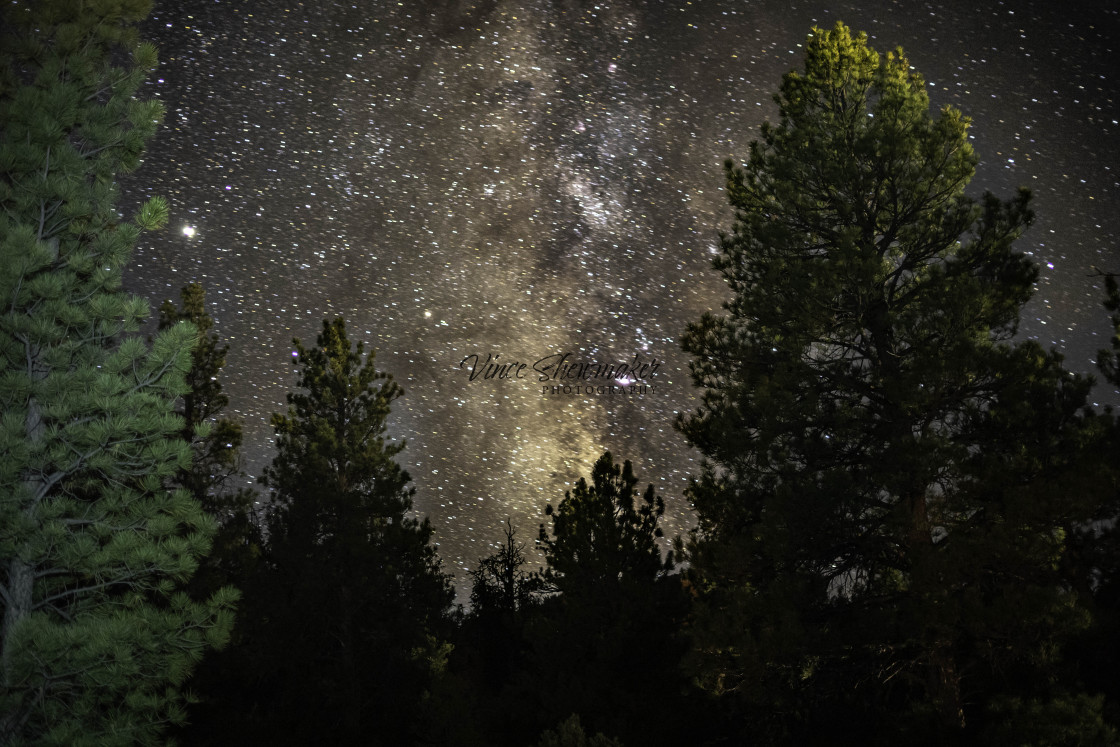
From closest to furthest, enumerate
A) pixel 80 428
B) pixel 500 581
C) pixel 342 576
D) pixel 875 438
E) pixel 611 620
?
pixel 80 428 < pixel 875 438 < pixel 611 620 < pixel 342 576 < pixel 500 581

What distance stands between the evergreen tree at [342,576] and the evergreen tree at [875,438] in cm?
975

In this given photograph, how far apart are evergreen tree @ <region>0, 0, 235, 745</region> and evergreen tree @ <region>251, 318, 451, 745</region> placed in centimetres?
968

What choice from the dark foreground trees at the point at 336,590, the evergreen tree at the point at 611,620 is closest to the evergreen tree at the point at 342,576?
the dark foreground trees at the point at 336,590

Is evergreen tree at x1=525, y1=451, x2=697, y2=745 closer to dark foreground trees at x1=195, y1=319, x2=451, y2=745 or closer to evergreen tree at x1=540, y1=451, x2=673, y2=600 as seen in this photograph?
evergreen tree at x1=540, y1=451, x2=673, y2=600

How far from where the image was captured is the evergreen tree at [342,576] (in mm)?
17281

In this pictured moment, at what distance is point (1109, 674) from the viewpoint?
7758 mm

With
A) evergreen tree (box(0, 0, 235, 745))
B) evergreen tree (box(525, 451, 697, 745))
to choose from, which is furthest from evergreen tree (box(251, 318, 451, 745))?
evergreen tree (box(0, 0, 235, 745))

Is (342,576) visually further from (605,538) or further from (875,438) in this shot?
(875,438)

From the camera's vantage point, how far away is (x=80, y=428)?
7.64 meters

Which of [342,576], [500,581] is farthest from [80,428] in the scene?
[500,581]

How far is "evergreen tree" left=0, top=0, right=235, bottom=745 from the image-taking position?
7.12 meters

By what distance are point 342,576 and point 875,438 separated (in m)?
12.9

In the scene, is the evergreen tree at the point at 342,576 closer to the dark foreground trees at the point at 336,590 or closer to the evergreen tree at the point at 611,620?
the dark foreground trees at the point at 336,590

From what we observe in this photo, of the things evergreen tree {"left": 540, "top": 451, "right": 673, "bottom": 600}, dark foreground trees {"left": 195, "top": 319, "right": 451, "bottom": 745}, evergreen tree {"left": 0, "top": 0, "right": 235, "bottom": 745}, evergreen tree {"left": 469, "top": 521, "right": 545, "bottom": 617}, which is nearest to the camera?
evergreen tree {"left": 0, "top": 0, "right": 235, "bottom": 745}
